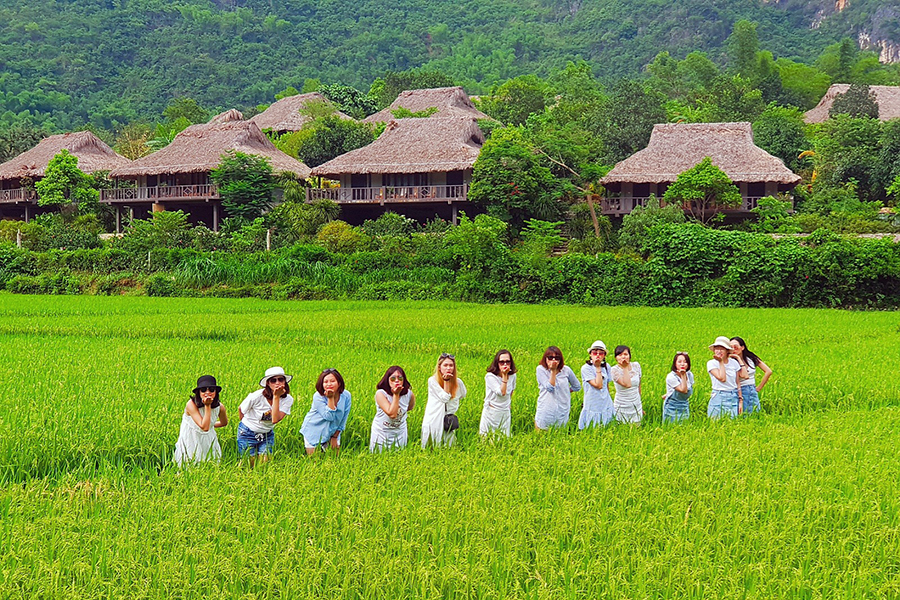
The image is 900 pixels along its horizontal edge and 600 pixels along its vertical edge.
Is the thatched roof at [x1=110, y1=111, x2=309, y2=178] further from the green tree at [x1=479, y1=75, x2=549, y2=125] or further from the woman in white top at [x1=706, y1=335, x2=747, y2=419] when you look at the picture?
the woman in white top at [x1=706, y1=335, x2=747, y2=419]

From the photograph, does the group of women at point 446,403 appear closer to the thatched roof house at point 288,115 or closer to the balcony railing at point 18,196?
the balcony railing at point 18,196

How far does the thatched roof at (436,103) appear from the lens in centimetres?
4134

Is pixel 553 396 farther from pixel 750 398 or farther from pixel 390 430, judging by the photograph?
pixel 750 398

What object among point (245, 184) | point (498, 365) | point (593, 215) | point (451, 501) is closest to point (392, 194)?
point (245, 184)

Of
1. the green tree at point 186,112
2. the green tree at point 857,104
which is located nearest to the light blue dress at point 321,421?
the green tree at point 857,104

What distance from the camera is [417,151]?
29.8 m

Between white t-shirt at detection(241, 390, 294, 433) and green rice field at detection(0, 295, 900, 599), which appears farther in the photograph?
white t-shirt at detection(241, 390, 294, 433)

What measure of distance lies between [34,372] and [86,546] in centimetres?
537

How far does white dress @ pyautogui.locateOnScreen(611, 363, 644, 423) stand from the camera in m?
6.89

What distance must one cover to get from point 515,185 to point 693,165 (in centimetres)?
628

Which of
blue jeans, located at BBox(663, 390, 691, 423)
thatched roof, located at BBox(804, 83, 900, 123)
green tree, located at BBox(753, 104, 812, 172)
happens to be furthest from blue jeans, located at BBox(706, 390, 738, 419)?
thatched roof, located at BBox(804, 83, 900, 123)

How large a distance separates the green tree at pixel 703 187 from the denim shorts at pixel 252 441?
21138 mm

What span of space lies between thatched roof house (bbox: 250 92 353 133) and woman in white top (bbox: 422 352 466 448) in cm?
3672

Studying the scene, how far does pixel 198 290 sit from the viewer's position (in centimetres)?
2136
